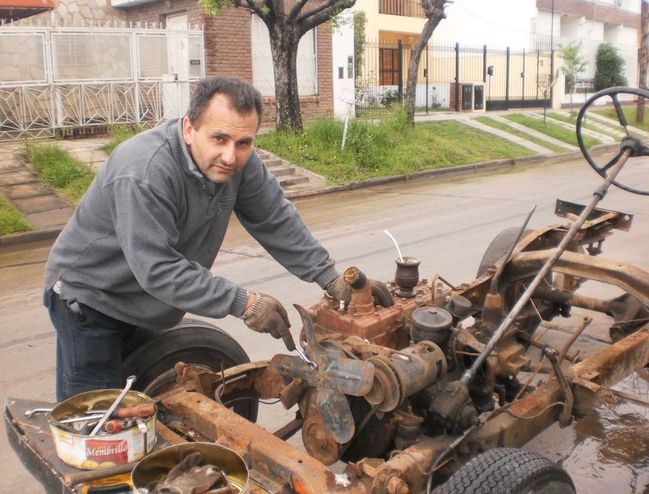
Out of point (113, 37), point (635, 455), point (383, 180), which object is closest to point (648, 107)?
point (383, 180)

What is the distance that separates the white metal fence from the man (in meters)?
12.6

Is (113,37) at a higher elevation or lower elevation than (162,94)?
higher

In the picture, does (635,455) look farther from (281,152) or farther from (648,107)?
(648,107)

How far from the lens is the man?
2.65 meters

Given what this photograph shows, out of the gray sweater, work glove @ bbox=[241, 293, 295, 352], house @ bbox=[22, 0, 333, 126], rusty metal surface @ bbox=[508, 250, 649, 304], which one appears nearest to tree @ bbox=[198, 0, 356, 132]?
house @ bbox=[22, 0, 333, 126]

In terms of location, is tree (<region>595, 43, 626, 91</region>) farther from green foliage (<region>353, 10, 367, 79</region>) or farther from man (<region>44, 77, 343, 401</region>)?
man (<region>44, 77, 343, 401</region>)

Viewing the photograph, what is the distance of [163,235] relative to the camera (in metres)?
2.67

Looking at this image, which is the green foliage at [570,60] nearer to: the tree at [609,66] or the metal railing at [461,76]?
the metal railing at [461,76]

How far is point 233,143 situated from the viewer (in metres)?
2.77

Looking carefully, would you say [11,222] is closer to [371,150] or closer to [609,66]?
[371,150]

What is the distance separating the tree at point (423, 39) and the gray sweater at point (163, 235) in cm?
1571

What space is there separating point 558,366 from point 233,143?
5.53ft

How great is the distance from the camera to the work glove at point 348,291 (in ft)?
10.6

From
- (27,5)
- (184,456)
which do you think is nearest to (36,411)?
(184,456)
